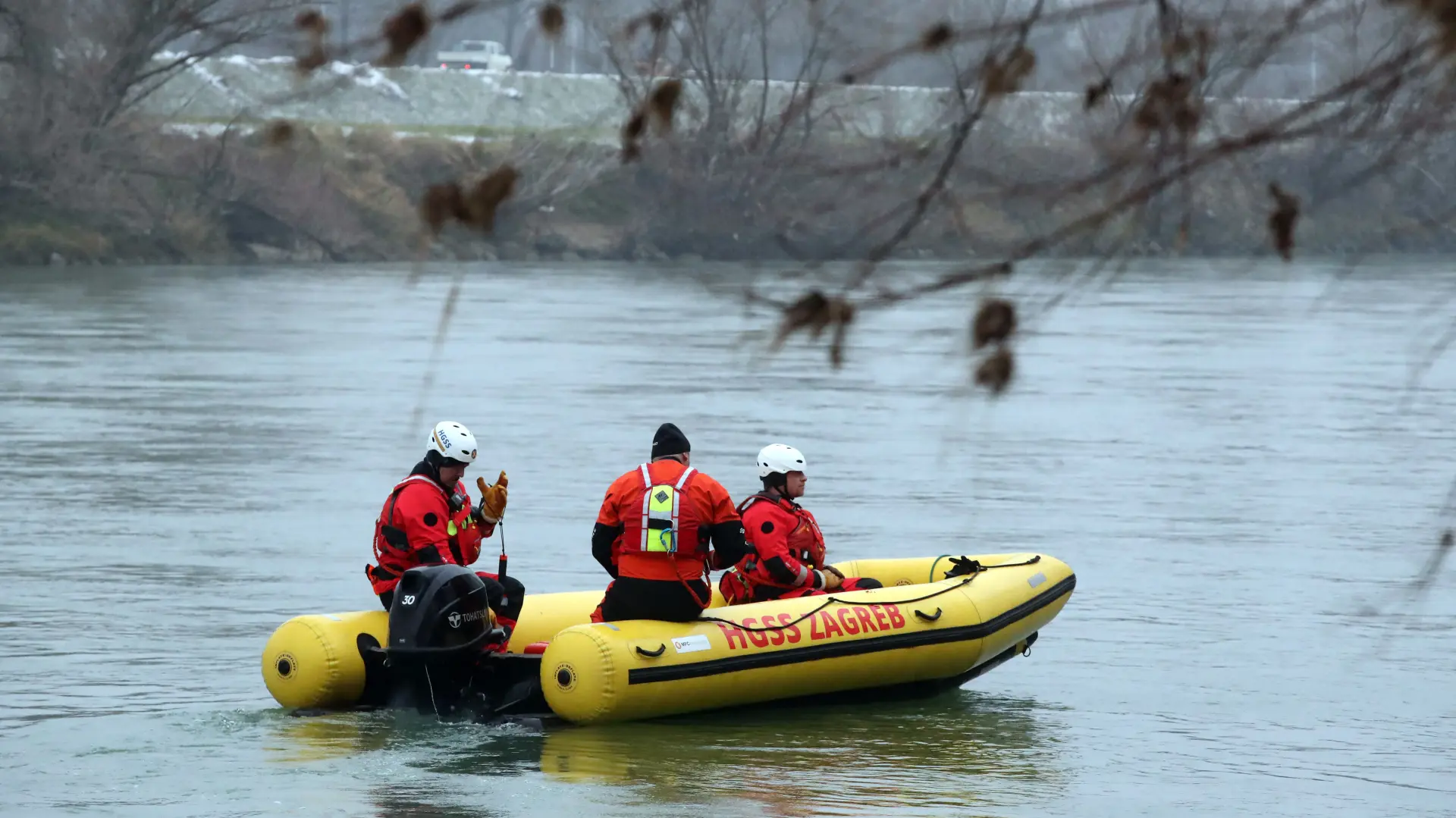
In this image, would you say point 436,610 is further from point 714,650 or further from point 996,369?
point 996,369

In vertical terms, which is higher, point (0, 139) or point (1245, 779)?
point (0, 139)

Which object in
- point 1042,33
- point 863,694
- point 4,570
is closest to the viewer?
point 1042,33

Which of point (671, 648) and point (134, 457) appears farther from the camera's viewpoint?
point (134, 457)

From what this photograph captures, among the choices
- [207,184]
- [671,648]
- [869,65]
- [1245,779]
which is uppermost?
[207,184]

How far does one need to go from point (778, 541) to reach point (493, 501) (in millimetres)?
1187

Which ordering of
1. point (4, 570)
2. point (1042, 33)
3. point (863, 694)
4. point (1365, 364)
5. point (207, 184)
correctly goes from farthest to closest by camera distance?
point (207, 184) < point (1365, 364) < point (4, 570) < point (863, 694) < point (1042, 33)

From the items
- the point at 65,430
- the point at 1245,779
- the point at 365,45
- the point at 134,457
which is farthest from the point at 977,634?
the point at 65,430

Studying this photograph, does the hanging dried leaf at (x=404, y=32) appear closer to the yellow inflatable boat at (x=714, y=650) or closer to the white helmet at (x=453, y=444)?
the yellow inflatable boat at (x=714, y=650)

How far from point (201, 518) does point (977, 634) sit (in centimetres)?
718

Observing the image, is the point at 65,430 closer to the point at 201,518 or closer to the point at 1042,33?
the point at 201,518

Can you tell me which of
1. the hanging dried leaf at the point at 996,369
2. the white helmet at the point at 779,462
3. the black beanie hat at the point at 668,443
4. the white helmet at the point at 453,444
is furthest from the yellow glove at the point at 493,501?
the hanging dried leaf at the point at 996,369

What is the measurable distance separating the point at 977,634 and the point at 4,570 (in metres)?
6.18

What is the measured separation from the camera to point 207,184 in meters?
39.3

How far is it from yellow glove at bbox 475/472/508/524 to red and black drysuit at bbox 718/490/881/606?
961 millimetres
